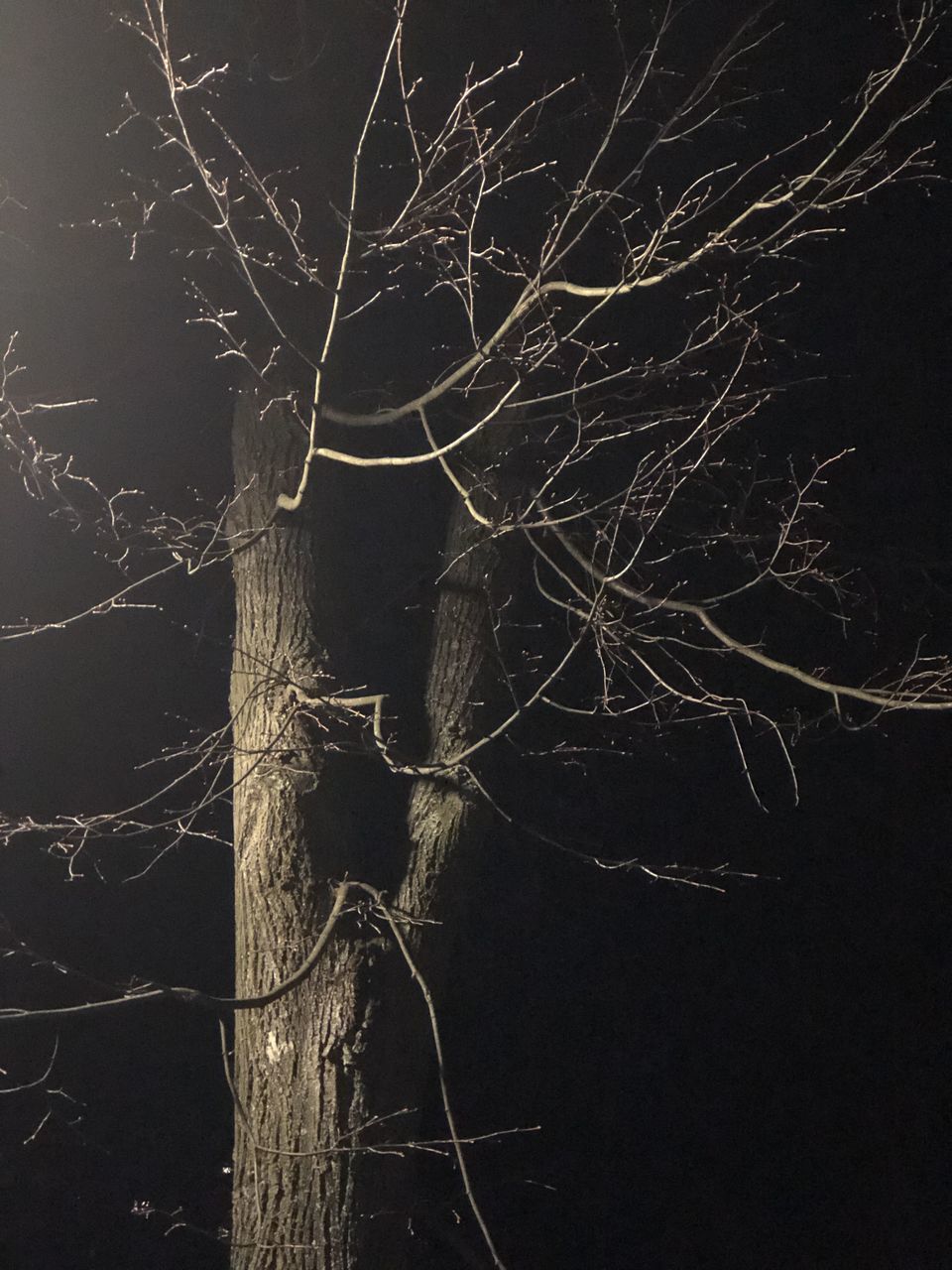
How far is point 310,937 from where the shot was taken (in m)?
2.45

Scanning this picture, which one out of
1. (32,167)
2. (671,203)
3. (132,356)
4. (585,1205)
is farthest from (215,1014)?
(671,203)

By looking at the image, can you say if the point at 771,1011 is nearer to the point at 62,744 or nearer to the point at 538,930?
the point at 538,930

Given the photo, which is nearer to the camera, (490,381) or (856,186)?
(490,381)

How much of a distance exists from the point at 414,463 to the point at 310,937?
1.03 m

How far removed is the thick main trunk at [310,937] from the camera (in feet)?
7.80

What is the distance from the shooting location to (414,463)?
240 cm

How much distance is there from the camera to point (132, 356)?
327 centimetres

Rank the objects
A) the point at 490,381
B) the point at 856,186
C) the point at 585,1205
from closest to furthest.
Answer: the point at 490,381, the point at 856,186, the point at 585,1205

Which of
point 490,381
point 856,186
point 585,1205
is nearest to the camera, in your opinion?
point 490,381

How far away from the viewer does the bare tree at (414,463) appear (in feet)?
7.59

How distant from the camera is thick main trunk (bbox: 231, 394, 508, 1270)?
2379 millimetres

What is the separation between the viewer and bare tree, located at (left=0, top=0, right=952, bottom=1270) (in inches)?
91.1

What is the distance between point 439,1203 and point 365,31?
10.5 feet

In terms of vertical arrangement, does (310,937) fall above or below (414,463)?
below
